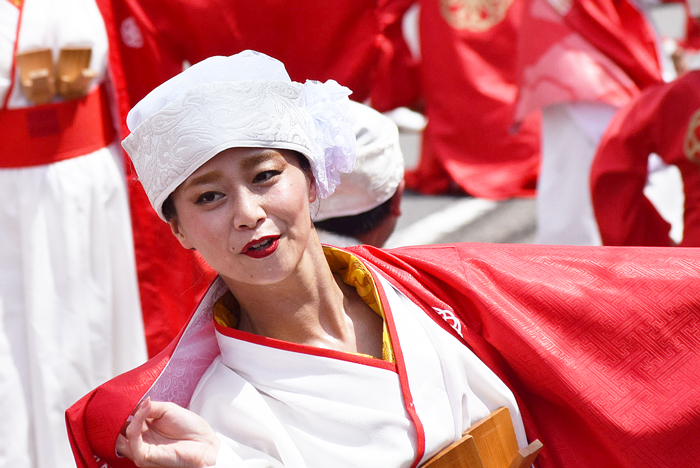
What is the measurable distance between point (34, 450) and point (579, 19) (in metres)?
2.49

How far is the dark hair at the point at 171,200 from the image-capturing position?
1544 mm

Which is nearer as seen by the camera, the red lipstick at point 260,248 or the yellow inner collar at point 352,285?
the red lipstick at point 260,248

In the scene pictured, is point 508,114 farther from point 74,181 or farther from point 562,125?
point 74,181

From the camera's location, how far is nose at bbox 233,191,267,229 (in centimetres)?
144

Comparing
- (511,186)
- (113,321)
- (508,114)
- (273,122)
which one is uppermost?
(273,122)

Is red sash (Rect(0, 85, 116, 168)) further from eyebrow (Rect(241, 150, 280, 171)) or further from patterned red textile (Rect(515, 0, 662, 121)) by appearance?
patterned red textile (Rect(515, 0, 662, 121))

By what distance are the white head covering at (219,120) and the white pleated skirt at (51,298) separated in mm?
874

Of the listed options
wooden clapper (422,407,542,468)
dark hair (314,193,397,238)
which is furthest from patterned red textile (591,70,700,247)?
wooden clapper (422,407,542,468)

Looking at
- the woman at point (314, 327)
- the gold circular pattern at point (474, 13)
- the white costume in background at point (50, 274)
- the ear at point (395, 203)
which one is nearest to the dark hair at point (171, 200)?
the woman at point (314, 327)

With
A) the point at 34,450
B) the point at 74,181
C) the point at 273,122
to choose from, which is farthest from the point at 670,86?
the point at 34,450

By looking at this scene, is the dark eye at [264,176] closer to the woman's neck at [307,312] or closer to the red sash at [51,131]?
the woman's neck at [307,312]

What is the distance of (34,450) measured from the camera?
2.31 m

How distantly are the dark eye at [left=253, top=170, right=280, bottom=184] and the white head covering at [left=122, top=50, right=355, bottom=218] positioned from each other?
0.14ft

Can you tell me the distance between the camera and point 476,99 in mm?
5523
